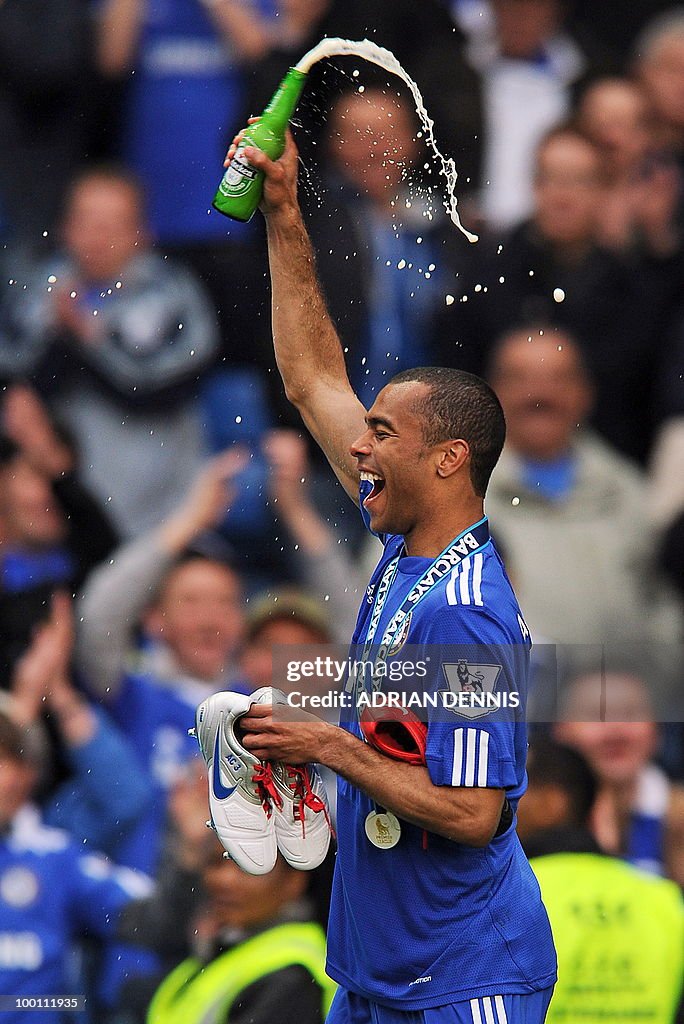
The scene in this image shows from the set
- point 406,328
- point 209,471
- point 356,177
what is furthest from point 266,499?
point 356,177

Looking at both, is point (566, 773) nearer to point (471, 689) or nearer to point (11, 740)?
point (11, 740)

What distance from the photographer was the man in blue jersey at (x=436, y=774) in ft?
8.63

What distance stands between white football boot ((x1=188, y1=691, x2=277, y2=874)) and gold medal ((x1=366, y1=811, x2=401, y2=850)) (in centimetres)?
19

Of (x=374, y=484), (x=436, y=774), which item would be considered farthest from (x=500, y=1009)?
(x=374, y=484)

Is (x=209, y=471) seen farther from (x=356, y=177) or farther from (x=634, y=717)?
(x=634, y=717)

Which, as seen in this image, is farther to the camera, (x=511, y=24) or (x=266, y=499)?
(x=511, y=24)

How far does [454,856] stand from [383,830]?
5.4 inches

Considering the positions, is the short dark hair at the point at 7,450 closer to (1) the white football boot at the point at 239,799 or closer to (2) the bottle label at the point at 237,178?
(2) the bottle label at the point at 237,178

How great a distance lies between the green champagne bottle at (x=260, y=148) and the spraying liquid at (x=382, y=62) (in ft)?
0.21

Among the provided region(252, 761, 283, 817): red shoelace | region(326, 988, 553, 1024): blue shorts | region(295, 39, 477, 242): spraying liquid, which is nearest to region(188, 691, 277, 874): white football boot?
region(252, 761, 283, 817): red shoelace

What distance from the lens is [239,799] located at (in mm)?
2818

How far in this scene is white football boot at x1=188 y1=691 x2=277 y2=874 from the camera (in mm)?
2775

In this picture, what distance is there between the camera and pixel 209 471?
525 cm

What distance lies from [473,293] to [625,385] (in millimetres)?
632
